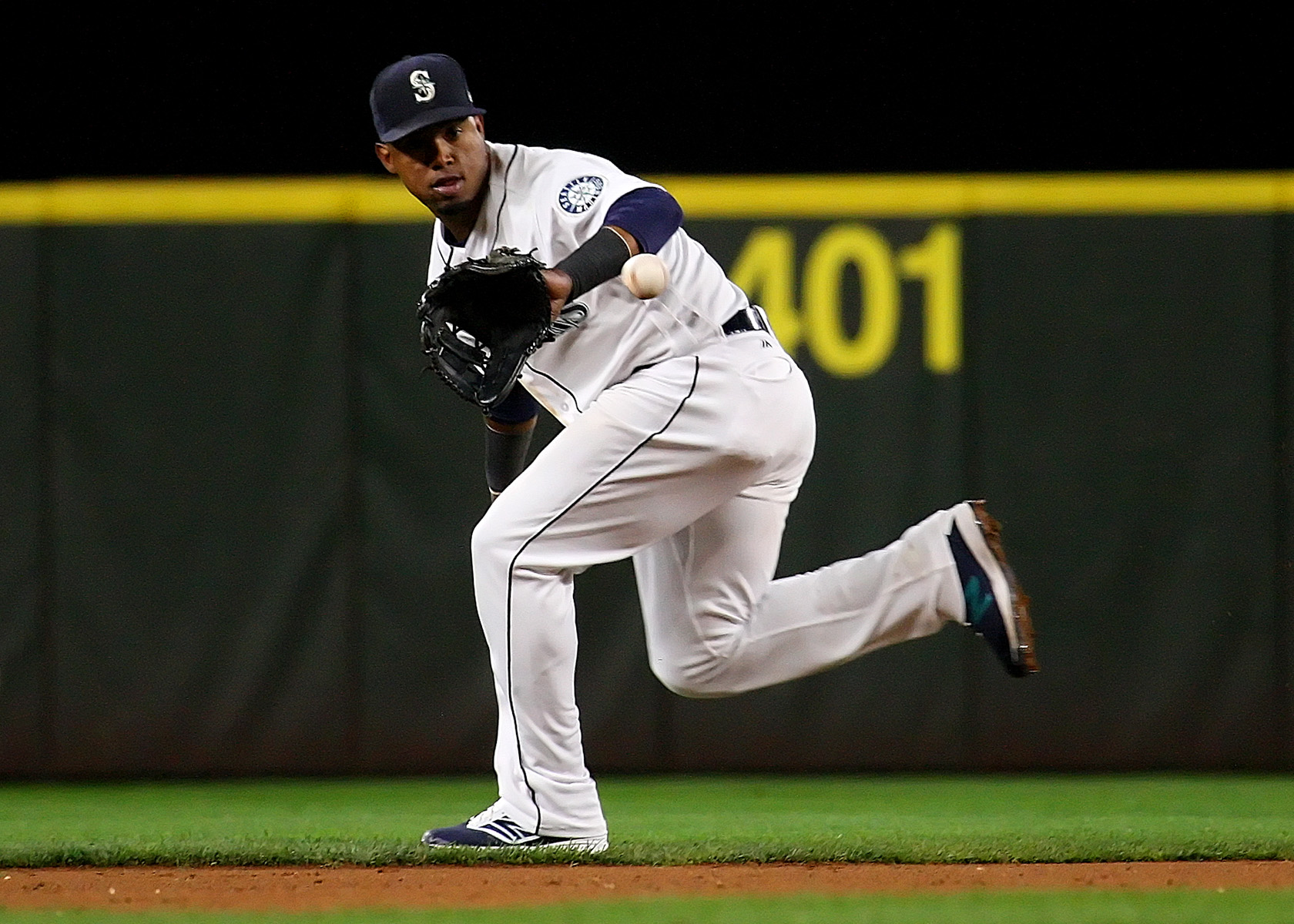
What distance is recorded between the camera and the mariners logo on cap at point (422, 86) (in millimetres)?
3221

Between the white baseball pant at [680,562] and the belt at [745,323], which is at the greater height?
the belt at [745,323]

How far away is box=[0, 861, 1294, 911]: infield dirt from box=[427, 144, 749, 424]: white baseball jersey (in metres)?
0.89

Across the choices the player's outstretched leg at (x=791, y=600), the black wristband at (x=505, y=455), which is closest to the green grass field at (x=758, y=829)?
the player's outstretched leg at (x=791, y=600)

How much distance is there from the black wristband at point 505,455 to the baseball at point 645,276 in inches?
30.7

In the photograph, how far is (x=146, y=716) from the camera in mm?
5355

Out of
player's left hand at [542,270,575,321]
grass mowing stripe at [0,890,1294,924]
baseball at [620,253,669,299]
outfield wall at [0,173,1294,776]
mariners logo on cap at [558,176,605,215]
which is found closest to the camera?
grass mowing stripe at [0,890,1294,924]

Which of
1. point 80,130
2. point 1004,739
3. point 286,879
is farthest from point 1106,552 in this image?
point 80,130

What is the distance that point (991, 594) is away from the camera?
3426 millimetres

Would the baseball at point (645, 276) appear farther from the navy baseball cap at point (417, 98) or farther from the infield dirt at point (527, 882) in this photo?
the infield dirt at point (527, 882)

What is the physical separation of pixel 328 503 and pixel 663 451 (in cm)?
228

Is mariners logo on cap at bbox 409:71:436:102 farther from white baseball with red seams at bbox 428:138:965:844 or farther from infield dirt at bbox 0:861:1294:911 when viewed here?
infield dirt at bbox 0:861:1294:911

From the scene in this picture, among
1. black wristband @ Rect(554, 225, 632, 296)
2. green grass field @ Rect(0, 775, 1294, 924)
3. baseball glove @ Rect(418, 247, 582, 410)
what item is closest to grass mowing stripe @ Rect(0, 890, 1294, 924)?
green grass field @ Rect(0, 775, 1294, 924)

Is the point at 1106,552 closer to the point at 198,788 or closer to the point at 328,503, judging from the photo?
the point at 328,503

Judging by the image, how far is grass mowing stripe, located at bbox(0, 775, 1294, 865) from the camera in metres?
3.55
